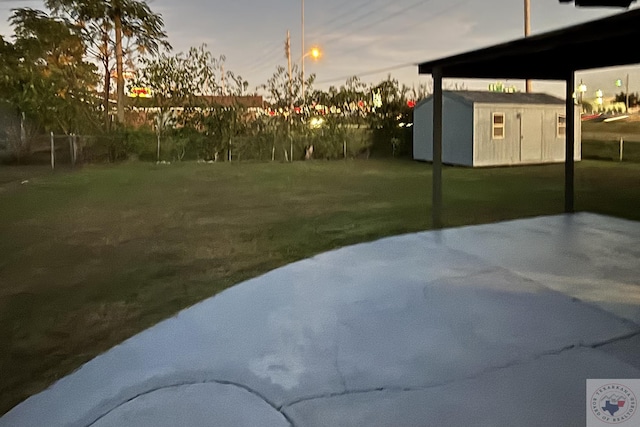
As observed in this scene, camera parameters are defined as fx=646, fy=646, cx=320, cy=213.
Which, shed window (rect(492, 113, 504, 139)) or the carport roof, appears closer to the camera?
the carport roof

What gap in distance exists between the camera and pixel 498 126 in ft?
73.7

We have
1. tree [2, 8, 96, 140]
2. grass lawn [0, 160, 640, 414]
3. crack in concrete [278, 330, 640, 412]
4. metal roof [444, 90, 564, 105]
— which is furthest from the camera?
tree [2, 8, 96, 140]

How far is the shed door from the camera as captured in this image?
23.0m

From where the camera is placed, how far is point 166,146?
25031 mm

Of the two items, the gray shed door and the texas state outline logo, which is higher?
the gray shed door

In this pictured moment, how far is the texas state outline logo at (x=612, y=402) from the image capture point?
3283 mm

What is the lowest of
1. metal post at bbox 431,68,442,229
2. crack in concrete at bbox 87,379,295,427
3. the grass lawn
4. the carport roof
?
crack in concrete at bbox 87,379,295,427

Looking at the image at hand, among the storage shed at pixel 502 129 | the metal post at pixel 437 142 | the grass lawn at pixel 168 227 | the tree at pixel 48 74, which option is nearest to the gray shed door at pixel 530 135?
the storage shed at pixel 502 129

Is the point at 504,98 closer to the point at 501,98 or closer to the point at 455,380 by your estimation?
the point at 501,98

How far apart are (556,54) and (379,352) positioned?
5.40m

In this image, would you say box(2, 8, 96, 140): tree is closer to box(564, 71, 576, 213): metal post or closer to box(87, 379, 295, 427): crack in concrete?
box(564, 71, 576, 213): metal post

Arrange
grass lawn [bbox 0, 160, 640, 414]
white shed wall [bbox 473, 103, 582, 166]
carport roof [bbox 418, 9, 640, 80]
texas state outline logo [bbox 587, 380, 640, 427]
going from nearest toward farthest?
1. texas state outline logo [bbox 587, 380, 640, 427]
2. grass lawn [bbox 0, 160, 640, 414]
3. carport roof [bbox 418, 9, 640, 80]
4. white shed wall [bbox 473, 103, 582, 166]

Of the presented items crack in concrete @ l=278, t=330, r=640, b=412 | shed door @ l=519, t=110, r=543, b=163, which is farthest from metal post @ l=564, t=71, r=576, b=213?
shed door @ l=519, t=110, r=543, b=163

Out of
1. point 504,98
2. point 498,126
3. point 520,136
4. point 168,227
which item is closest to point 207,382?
point 168,227
